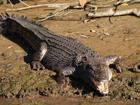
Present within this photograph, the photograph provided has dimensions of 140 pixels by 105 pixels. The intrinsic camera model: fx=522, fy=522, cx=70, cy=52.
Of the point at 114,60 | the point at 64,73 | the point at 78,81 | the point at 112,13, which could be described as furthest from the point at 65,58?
the point at 112,13

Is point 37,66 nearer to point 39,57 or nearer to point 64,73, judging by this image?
point 39,57

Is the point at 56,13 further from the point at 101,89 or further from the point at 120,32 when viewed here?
the point at 101,89

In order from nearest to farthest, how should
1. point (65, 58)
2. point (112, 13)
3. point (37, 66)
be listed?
point (65, 58) → point (37, 66) → point (112, 13)

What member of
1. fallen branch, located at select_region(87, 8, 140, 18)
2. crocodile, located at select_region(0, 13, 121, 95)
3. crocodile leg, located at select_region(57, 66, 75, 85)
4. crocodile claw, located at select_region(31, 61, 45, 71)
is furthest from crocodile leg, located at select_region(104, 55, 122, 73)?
fallen branch, located at select_region(87, 8, 140, 18)

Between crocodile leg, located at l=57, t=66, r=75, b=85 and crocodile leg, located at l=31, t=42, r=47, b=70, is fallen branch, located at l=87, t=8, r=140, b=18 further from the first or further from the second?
crocodile leg, located at l=57, t=66, r=75, b=85

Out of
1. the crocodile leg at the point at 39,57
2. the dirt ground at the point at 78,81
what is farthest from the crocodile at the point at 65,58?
the dirt ground at the point at 78,81

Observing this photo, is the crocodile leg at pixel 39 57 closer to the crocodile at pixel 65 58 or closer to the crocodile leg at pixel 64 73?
the crocodile at pixel 65 58

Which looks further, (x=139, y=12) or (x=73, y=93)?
(x=139, y=12)

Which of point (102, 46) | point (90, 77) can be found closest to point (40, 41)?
point (102, 46)
